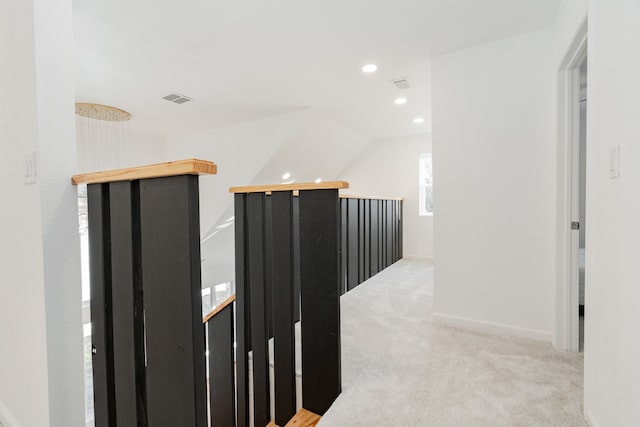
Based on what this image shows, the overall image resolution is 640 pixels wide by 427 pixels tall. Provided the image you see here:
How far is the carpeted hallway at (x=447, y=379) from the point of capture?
1519 millimetres

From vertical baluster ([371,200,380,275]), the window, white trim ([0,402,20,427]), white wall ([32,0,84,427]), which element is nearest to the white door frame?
vertical baluster ([371,200,380,275])

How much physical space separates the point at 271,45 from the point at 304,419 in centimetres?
270

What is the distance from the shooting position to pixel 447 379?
183 cm

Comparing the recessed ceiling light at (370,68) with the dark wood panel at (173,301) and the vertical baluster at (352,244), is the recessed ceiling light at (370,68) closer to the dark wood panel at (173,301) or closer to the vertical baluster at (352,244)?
the vertical baluster at (352,244)

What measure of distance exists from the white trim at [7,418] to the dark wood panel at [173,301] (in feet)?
3.39

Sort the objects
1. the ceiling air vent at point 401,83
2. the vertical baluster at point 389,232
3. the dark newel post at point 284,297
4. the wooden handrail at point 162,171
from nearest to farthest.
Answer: the wooden handrail at point 162,171, the dark newel post at point 284,297, the ceiling air vent at point 401,83, the vertical baluster at point 389,232

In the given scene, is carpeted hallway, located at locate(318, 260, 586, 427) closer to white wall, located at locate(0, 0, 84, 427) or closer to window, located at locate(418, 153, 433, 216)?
white wall, located at locate(0, 0, 84, 427)

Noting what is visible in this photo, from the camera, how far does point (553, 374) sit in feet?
6.11

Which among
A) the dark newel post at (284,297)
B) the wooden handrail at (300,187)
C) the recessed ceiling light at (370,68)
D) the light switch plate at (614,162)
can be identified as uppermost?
the recessed ceiling light at (370,68)

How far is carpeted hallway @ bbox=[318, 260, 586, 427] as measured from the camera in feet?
4.98

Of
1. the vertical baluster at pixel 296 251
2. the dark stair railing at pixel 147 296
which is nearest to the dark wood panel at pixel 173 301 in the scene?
the dark stair railing at pixel 147 296

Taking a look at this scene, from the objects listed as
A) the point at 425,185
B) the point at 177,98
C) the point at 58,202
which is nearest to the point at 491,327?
the point at 58,202

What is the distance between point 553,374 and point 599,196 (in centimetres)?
118

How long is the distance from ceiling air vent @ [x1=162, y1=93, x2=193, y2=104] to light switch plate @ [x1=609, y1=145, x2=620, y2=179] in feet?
12.6
